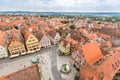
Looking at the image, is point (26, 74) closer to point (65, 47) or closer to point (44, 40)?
point (65, 47)

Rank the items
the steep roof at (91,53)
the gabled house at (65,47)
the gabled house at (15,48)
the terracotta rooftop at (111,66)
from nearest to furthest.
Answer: the terracotta rooftop at (111,66)
the steep roof at (91,53)
the gabled house at (65,47)
the gabled house at (15,48)

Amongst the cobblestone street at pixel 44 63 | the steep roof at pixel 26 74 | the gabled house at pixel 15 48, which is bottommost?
the cobblestone street at pixel 44 63

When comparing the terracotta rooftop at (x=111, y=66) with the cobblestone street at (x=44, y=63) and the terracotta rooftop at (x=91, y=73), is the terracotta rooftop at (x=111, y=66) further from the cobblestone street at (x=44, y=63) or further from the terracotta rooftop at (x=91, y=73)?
the cobblestone street at (x=44, y=63)

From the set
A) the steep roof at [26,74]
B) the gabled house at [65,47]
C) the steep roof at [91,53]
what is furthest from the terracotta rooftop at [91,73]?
the gabled house at [65,47]

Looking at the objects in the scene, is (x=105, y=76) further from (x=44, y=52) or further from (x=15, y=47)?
(x=15, y=47)

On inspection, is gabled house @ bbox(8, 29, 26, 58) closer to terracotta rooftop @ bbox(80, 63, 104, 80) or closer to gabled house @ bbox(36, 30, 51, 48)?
gabled house @ bbox(36, 30, 51, 48)

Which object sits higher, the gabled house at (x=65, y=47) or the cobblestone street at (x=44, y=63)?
the gabled house at (x=65, y=47)

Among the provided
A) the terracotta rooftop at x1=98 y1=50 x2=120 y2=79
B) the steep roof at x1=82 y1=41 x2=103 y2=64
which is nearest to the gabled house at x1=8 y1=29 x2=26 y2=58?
the steep roof at x1=82 y1=41 x2=103 y2=64
